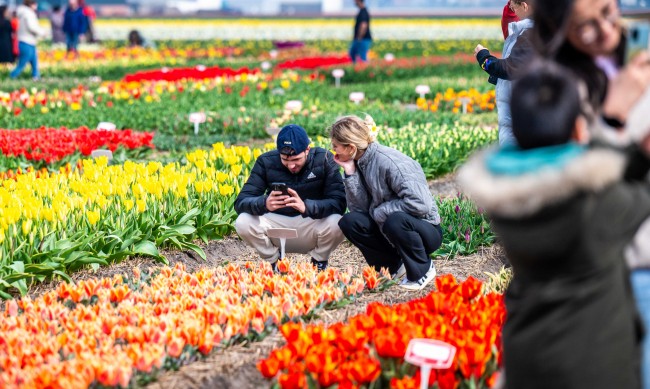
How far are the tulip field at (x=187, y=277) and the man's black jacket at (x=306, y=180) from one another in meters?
0.38

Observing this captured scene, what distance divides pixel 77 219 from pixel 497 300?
99.1 inches

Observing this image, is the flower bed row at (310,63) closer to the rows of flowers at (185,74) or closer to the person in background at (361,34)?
the person in background at (361,34)

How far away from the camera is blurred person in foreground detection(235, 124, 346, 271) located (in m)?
5.26

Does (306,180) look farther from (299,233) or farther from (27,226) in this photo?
(27,226)

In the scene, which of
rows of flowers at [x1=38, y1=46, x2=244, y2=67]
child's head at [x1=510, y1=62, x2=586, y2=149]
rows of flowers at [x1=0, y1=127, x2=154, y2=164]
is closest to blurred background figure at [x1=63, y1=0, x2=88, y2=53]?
rows of flowers at [x1=38, y1=46, x2=244, y2=67]

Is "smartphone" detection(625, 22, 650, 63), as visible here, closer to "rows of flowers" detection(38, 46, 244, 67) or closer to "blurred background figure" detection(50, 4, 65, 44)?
"rows of flowers" detection(38, 46, 244, 67)

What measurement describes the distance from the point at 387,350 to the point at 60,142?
6003 mm

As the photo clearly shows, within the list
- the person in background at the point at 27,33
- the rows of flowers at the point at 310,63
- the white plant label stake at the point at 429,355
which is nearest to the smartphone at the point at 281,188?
the white plant label stake at the point at 429,355

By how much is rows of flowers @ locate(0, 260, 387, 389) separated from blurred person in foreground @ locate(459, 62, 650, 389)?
1.56 m

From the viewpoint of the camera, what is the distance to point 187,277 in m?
4.61

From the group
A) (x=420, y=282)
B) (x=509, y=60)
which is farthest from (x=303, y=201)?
(x=509, y=60)

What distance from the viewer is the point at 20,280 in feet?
15.9

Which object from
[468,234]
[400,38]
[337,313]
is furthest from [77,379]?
[400,38]

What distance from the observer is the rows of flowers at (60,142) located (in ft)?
27.0
